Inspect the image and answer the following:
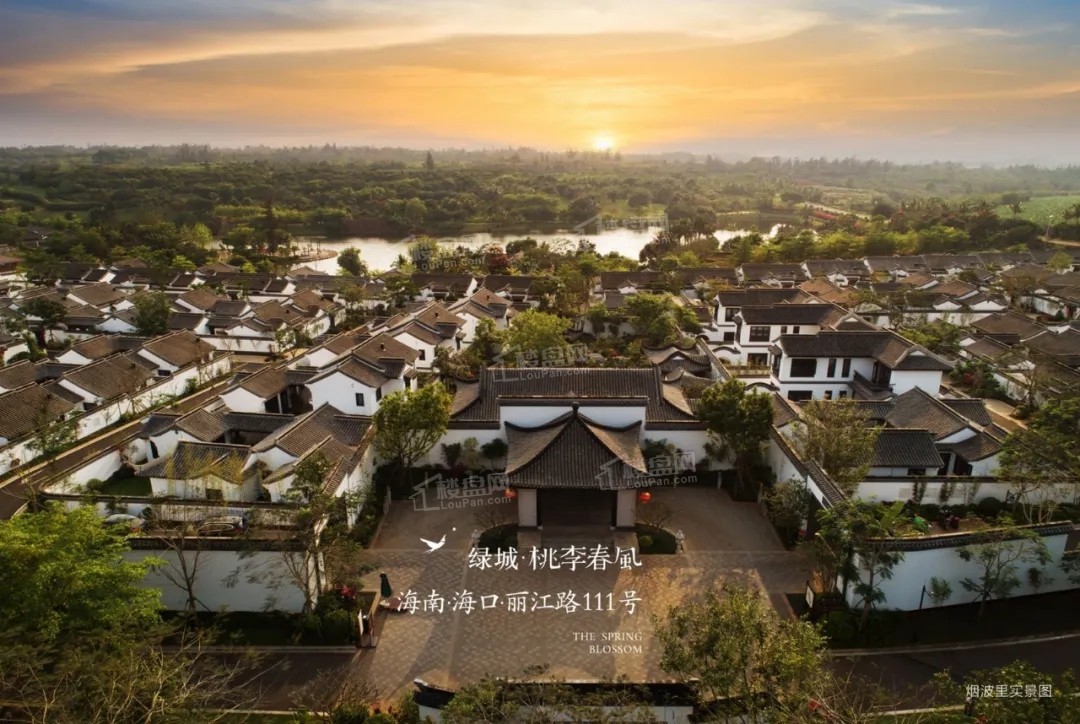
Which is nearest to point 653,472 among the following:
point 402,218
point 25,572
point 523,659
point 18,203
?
point 523,659

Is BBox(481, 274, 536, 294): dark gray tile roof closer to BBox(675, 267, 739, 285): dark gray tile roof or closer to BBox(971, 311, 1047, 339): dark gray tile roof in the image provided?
BBox(675, 267, 739, 285): dark gray tile roof

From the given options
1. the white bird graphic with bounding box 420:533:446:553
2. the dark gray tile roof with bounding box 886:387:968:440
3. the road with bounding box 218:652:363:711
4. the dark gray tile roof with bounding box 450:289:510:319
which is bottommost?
the road with bounding box 218:652:363:711

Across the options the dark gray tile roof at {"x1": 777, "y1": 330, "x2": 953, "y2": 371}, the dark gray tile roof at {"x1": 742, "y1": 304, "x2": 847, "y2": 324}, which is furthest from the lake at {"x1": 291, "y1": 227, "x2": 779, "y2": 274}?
the dark gray tile roof at {"x1": 777, "y1": 330, "x2": 953, "y2": 371}

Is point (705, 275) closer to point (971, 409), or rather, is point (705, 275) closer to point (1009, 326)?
point (1009, 326)

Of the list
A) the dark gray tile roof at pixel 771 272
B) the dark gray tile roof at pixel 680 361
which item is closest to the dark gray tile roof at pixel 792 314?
the dark gray tile roof at pixel 680 361

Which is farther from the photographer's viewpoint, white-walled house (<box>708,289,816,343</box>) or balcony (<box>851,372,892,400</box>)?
white-walled house (<box>708,289,816,343</box>)

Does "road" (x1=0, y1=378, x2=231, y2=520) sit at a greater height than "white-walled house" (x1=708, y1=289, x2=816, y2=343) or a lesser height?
lesser
